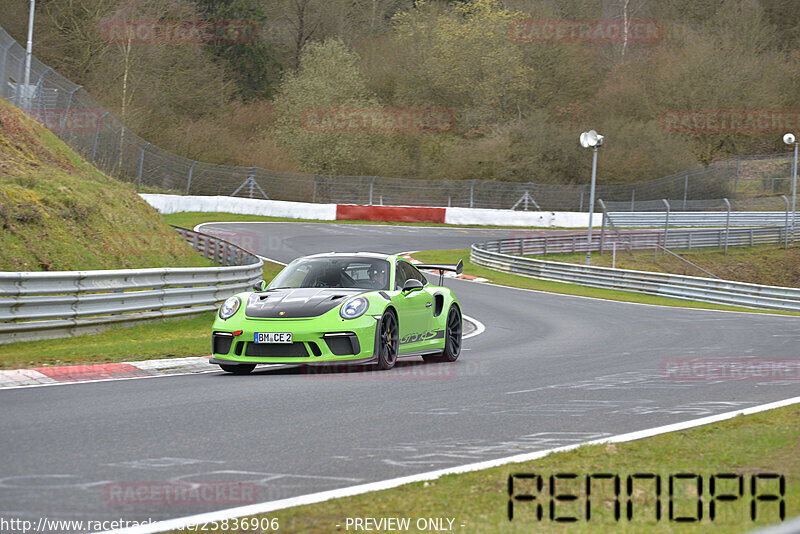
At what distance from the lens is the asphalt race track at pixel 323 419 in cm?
541

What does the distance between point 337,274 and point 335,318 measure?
60.3 inches

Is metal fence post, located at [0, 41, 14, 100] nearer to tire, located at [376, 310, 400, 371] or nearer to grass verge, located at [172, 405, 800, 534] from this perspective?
tire, located at [376, 310, 400, 371]

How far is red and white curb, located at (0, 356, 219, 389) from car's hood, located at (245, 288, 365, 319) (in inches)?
44.7

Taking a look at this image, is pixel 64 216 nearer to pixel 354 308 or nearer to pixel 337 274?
pixel 337 274

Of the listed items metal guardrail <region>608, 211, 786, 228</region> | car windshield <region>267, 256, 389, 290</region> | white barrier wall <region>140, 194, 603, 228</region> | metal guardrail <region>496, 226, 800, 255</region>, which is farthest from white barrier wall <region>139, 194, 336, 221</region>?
car windshield <region>267, 256, 389, 290</region>

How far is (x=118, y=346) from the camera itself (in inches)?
511

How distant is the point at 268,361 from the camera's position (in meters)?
10.3

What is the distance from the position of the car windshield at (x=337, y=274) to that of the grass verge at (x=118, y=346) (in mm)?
1723

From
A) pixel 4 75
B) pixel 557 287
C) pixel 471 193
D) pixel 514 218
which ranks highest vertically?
pixel 4 75

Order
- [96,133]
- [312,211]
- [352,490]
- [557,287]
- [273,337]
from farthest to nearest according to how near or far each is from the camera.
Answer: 1. [312,211]
2. [96,133]
3. [557,287]
4. [273,337]
5. [352,490]

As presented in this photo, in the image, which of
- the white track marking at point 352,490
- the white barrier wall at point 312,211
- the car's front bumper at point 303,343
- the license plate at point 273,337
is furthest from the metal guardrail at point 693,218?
the white track marking at point 352,490

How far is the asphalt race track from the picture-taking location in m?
5.41

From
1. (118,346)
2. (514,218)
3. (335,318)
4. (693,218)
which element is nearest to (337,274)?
(335,318)

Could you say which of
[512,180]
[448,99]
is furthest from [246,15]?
[512,180]
